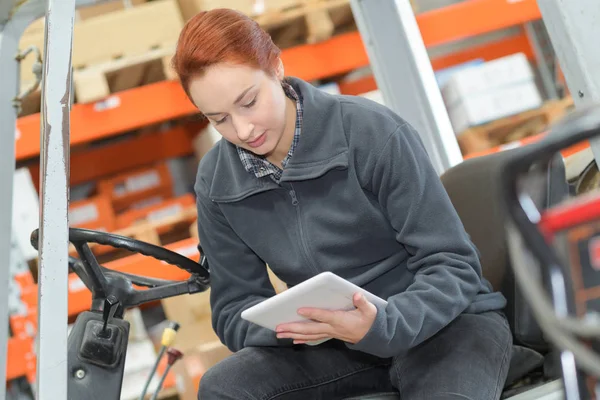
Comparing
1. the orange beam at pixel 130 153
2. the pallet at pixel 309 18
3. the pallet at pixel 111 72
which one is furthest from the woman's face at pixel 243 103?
the orange beam at pixel 130 153

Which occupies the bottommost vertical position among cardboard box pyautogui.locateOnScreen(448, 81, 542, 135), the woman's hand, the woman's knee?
the woman's knee

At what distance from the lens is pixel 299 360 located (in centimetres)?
193

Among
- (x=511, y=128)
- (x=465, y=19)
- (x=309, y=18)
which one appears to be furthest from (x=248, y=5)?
(x=511, y=128)

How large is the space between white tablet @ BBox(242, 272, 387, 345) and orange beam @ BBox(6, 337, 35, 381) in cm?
288

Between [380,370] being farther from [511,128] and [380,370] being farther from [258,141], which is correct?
[511,128]

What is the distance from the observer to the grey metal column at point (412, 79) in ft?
8.77

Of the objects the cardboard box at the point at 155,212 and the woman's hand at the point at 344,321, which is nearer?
the woman's hand at the point at 344,321

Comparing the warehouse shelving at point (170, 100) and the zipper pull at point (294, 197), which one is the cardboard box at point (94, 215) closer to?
the warehouse shelving at point (170, 100)

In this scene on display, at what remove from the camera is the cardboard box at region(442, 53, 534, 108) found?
14.8ft

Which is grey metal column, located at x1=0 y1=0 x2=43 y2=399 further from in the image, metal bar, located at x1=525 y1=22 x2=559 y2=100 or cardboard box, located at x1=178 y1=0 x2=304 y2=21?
metal bar, located at x1=525 y1=22 x2=559 y2=100

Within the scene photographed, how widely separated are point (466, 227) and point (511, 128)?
107 inches

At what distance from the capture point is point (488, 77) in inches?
179

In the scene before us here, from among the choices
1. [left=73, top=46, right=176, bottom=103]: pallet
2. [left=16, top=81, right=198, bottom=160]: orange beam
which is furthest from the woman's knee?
[left=16, top=81, right=198, bottom=160]: orange beam

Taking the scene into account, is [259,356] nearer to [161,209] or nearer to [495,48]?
[161,209]
